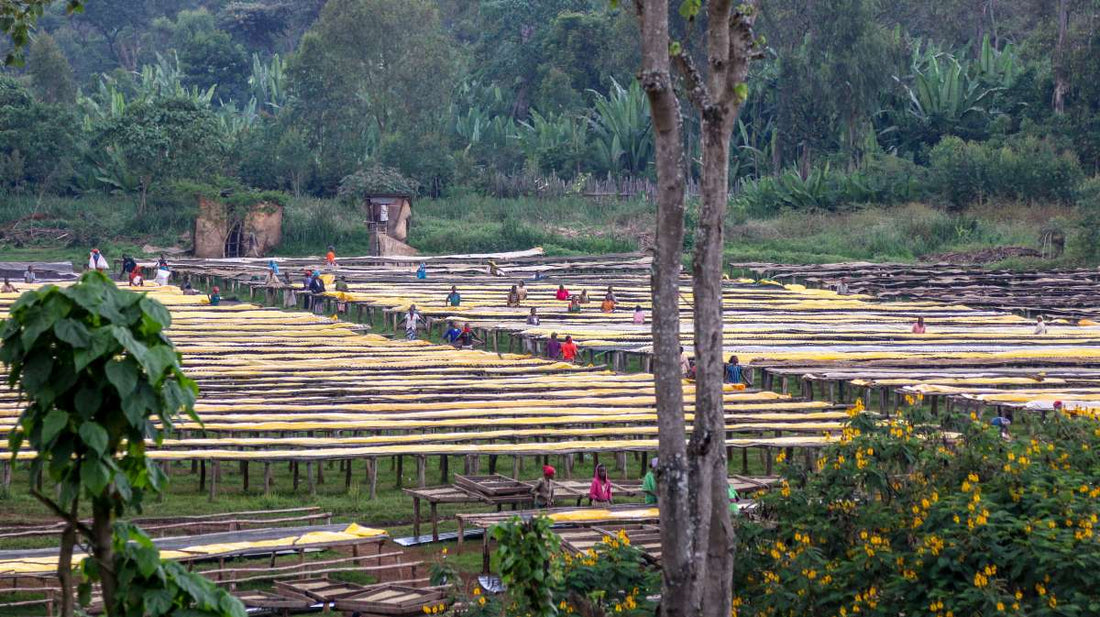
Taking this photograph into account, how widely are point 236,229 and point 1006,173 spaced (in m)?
23.9

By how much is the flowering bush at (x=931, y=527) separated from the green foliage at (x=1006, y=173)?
3912 centimetres

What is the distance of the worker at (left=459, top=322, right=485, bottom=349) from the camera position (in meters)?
26.4

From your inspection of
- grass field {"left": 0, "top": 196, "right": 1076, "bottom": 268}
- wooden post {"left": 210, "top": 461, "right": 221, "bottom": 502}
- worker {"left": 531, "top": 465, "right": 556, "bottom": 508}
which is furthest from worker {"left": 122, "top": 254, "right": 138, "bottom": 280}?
worker {"left": 531, "top": 465, "right": 556, "bottom": 508}

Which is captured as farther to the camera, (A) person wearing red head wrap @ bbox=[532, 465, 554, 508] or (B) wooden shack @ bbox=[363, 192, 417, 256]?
(B) wooden shack @ bbox=[363, 192, 417, 256]

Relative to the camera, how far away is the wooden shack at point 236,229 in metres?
40.9

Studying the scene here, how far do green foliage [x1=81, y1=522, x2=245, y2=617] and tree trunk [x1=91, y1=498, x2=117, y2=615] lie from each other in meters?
0.02

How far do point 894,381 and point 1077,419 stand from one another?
32.5 feet

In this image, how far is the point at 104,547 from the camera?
467 cm

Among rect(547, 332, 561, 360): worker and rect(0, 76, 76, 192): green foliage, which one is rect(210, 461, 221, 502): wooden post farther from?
rect(0, 76, 76, 192): green foliage

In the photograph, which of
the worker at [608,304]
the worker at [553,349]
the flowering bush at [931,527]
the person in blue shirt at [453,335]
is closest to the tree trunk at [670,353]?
the flowering bush at [931,527]

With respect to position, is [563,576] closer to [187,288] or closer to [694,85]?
[694,85]

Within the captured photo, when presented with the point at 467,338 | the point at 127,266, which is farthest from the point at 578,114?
the point at 467,338

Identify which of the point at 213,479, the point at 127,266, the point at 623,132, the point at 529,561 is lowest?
the point at 213,479

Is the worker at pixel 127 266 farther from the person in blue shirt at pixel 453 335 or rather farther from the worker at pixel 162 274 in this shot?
the person in blue shirt at pixel 453 335
